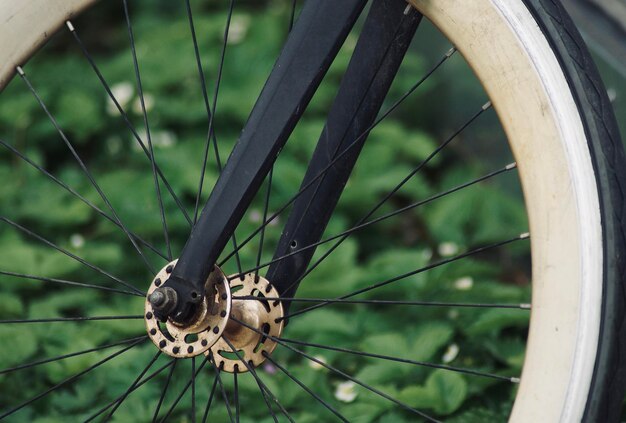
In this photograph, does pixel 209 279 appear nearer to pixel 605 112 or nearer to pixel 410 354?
pixel 605 112

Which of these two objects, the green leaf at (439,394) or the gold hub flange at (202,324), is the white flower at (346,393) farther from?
the gold hub flange at (202,324)

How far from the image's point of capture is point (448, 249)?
2898 millimetres

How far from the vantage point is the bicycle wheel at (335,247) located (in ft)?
4.41

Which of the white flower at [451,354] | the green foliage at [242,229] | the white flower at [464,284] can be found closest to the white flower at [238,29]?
the green foliage at [242,229]

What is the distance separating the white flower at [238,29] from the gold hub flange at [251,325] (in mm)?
2246

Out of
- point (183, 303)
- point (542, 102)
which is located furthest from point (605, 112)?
point (183, 303)

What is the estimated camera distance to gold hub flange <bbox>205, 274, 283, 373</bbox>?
1615 millimetres

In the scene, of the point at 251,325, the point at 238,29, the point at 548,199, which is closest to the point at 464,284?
the point at 251,325

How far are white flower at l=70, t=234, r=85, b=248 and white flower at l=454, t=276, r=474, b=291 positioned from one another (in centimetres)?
106

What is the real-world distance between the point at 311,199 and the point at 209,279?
0.86ft

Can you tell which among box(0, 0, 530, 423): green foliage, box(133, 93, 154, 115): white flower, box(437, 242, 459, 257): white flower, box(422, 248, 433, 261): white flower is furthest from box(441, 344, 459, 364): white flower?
box(133, 93, 154, 115): white flower

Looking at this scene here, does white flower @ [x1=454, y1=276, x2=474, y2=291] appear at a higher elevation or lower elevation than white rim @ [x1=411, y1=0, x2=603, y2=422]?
higher

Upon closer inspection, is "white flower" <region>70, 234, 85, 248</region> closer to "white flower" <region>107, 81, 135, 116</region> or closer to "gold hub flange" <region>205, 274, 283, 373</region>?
"white flower" <region>107, 81, 135, 116</region>

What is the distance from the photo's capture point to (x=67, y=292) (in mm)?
2770
